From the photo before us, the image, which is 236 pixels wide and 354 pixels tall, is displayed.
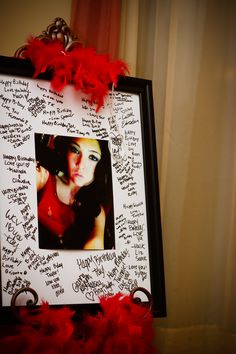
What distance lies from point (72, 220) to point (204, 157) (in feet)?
2.12

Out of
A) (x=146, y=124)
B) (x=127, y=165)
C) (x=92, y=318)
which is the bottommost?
(x=92, y=318)

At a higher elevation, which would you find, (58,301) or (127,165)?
(127,165)

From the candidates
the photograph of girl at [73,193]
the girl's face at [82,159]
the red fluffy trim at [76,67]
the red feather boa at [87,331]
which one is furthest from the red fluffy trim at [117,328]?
the red fluffy trim at [76,67]

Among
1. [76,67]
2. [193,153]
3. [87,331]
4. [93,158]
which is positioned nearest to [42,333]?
[87,331]

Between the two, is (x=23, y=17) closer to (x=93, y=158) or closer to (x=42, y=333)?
(x=93, y=158)

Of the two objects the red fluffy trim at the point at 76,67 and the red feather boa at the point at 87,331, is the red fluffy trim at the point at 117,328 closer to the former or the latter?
the red feather boa at the point at 87,331

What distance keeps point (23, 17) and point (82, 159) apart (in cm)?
63

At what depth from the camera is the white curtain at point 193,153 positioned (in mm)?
1294

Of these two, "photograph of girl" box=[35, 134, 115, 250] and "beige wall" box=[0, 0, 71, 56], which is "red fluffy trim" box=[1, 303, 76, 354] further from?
"beige wall" box=[0, 0, 71, 56]

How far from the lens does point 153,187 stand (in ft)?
3.39

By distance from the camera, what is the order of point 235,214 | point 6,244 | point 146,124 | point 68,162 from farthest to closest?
point 235,214 → point 146,124 → point 68,162 → point 6,244

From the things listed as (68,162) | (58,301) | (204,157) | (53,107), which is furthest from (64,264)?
(204,157)

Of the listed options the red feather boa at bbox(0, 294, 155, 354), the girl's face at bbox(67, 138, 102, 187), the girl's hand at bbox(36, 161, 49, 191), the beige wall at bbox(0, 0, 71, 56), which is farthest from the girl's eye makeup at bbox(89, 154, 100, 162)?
the beige wall at bbox(0, 0, 71, 56)

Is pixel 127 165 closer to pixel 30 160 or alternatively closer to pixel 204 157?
pixel 30 160
